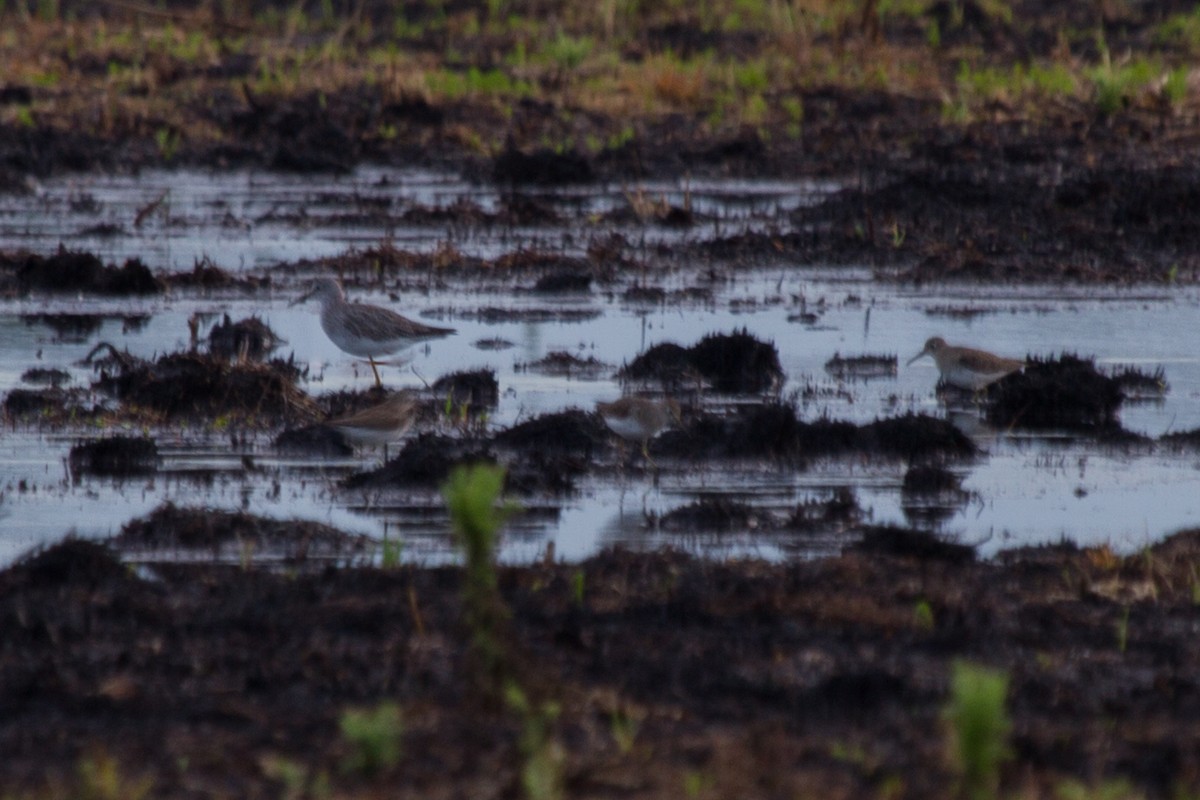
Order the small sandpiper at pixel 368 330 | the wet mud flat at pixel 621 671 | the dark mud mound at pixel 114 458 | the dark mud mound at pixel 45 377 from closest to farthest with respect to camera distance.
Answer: the wet mud flat at pixel 621 671, the dark mud mound at pixel 114 458, the small sandpiper at pixel 368 330, the dark mud mound at pixel 45 377

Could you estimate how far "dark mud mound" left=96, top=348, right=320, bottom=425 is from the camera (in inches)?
435

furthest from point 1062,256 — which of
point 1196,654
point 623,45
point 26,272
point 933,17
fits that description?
point 933,17

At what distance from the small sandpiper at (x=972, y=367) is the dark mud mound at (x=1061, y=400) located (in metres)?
0.12

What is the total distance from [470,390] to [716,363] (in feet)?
5.14

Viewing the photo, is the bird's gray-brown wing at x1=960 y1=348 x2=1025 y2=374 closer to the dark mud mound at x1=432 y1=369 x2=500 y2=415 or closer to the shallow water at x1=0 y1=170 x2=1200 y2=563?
the shallow water at x1=0 y1=170 x2=1200 y2=563

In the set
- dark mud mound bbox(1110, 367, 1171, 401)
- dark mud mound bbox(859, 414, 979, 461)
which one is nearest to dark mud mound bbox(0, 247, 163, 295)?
dark mud mound bbox(859, 414, 979, 461)

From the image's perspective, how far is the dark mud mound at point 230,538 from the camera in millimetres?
8188

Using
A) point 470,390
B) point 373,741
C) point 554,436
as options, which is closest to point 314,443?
point 554,436

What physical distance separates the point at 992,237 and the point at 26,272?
26.1ft

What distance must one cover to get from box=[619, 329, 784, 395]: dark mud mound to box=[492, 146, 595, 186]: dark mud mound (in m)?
9.48

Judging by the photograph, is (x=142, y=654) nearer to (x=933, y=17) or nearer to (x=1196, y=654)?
(x=1196, y=654)

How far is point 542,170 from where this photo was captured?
21609mm

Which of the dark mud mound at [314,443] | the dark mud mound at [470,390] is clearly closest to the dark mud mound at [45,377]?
the dark mud mound at [314,443]

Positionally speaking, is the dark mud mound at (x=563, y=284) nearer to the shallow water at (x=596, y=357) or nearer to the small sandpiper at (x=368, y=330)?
the shallow water at (x=596, y=357)
